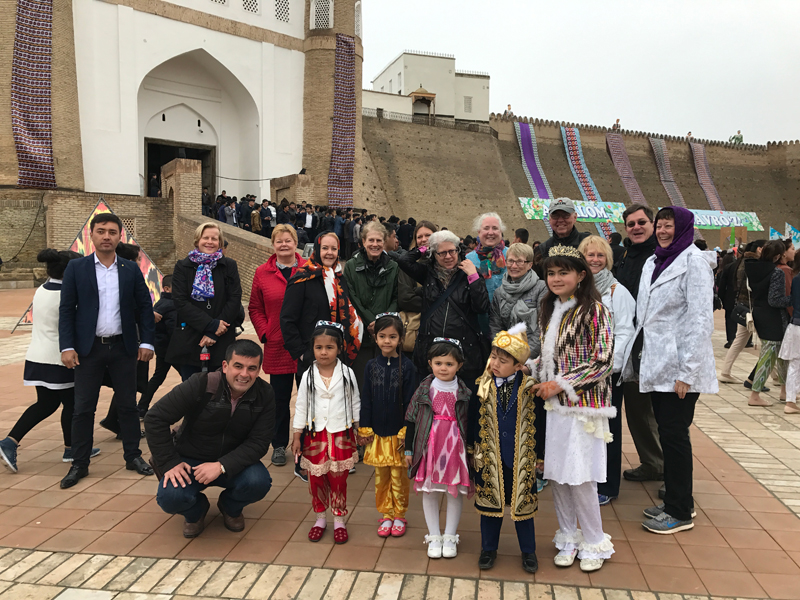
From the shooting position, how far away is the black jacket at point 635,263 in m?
3.58

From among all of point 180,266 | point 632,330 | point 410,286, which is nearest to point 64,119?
point 180,266

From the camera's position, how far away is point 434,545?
108 inches

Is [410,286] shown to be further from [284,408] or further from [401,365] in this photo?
[284,408]

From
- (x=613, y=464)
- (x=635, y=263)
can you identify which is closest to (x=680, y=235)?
(x=635, y=263)

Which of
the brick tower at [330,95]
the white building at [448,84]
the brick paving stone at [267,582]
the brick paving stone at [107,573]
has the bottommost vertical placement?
the brick paving stone at [107,573]

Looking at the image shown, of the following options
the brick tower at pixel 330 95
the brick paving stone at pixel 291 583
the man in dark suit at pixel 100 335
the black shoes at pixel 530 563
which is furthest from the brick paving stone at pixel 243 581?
the brick tower at pixel 330 95

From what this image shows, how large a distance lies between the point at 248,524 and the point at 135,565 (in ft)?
1.99

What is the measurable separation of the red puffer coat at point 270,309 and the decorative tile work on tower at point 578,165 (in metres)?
35.2

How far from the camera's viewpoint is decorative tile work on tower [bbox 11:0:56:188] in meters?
16.4

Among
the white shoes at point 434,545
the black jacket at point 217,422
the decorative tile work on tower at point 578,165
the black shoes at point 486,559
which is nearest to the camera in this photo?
the black shoes at point 486,559

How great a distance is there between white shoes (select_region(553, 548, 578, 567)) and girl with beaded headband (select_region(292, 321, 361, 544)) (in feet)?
3.50

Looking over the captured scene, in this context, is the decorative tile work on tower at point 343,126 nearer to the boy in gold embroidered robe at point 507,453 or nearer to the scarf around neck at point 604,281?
the scarf around neck at point 604,281

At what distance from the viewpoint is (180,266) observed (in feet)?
13.5

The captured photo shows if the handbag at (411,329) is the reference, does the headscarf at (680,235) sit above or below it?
above
